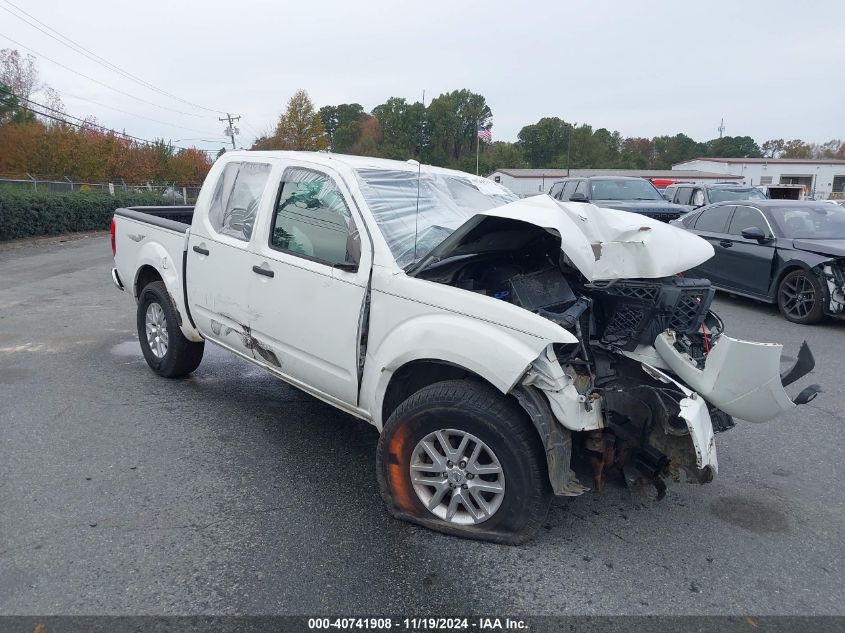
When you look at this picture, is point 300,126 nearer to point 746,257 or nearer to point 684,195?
point 684,195

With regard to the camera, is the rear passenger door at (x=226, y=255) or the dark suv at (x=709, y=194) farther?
the dark suv at (x=709, y=194)

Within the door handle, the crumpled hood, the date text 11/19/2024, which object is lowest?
the date text 11/19/2024

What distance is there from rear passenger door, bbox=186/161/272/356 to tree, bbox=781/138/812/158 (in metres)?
110

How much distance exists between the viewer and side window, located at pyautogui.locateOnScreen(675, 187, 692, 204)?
16609mm

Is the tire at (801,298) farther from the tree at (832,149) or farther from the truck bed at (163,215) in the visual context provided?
the tree at (832,149)

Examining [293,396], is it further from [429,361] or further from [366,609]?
[366,609]

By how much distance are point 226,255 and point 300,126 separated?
53976 millimetres

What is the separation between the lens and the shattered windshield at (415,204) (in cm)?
376

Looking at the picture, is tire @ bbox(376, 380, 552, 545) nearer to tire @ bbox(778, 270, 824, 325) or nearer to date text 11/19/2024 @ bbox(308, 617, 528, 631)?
date text 11/19/2024 @ bbox(308, 617, 528, 631)

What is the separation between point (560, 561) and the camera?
3076 millimetres

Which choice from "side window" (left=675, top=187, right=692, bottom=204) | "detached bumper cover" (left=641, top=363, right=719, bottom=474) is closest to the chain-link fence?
"side window" (left=675, top=187, right=692, bottom=204)

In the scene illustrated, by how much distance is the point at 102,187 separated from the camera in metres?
28.3

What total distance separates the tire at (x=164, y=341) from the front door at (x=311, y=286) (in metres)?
1.35

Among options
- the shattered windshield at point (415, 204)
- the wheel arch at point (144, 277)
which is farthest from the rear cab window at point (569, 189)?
the wheel arch at point (144, 277)
